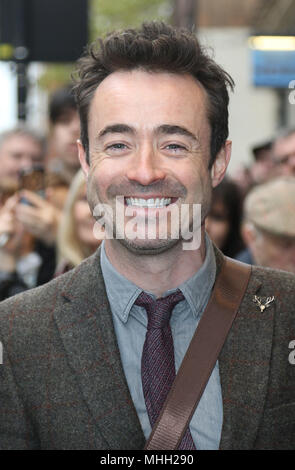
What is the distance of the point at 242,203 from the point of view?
6.43 meters

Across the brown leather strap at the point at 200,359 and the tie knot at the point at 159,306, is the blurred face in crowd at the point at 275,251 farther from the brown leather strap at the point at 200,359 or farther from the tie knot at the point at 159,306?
the tie knot at the point at 159,306

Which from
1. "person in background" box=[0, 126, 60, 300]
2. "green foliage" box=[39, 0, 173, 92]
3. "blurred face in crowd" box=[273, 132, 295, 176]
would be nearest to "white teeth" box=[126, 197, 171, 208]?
"person in background" box=[0, 126, 60, 300]

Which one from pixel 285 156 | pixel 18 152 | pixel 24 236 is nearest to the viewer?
pixel 24 236

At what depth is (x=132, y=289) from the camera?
2973 mm

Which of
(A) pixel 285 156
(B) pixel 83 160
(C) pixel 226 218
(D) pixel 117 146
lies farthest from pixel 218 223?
(D) pixel 117 146

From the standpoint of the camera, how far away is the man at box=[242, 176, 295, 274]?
16.1 ft

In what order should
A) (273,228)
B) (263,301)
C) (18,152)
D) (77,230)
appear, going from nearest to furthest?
1. (263,301)
2. (273,228)
3. (77,230)
4. (18,152)

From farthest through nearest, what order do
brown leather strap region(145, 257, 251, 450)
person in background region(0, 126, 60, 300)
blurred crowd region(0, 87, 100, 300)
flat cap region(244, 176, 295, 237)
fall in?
person in background region(0, 126, 60, 300) → blurred crowd region(0, 87, 100, 300) → flat cap region(244, 176, 295, 237) → brown leather strap region(145, 257, 251, 450)

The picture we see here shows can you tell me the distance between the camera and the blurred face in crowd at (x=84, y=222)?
4.97m

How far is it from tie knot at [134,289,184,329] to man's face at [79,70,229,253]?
0.19m

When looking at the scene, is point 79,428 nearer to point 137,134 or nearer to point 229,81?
point 137,134

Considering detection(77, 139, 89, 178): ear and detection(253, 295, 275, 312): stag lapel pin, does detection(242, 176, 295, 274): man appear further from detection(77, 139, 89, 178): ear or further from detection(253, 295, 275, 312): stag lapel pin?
detection(77, 139, 89, 178): ear

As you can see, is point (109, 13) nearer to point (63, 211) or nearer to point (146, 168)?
point (63, 211)

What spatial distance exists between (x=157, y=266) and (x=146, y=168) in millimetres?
363
